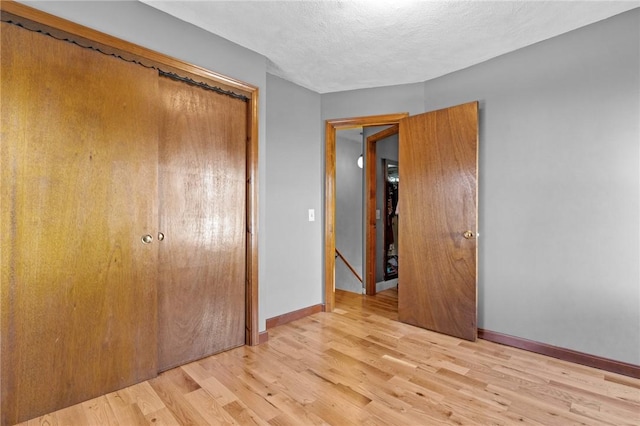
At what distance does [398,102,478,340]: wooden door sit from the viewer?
2816mm

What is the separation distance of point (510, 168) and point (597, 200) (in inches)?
25.4

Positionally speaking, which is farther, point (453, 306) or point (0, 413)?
point (453, 306)

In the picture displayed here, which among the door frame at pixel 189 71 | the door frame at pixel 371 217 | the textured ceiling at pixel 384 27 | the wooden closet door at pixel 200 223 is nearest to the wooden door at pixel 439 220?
the textured ceiling at pixel 384 27

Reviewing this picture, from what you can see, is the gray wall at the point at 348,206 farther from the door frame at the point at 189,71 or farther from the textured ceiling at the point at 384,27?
the door frame at the point at 189,71

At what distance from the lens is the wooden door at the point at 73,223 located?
1620mm

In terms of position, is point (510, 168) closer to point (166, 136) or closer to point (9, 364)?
point (166, 136)

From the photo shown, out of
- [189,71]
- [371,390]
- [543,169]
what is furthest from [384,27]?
[371,390]

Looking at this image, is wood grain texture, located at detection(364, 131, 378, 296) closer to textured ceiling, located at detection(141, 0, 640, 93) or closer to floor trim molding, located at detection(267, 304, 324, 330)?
floor trim molding, located at detection(267, 304, 324, 330)

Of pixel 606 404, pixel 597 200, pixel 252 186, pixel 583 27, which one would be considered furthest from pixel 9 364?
pixel 583 27

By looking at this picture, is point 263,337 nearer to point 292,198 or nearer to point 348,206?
point 292,198

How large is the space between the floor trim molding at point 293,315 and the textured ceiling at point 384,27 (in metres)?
2.45

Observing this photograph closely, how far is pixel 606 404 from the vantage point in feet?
6.13

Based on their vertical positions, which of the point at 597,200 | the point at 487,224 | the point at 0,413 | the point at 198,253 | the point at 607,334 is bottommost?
the point at 0,413

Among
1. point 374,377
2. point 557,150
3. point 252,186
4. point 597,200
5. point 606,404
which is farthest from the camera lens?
point 252,186
